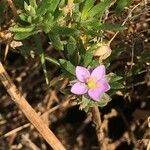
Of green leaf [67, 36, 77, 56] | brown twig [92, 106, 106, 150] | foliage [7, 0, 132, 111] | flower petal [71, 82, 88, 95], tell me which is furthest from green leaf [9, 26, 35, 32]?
brown twig [92, 106, 106, 150]

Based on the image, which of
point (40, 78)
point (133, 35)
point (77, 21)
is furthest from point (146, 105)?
point (77, 21)

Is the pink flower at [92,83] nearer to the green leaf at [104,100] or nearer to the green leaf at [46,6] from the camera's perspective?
the green leaf at [104,100]

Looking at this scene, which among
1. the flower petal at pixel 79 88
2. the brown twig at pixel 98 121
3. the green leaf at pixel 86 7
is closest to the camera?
the flower petal at pixel 79 88

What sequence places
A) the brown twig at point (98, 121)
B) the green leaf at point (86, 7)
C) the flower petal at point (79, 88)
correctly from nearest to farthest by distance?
the flower petal at point (79, 88) < the green leaf at point (86, 7) < the brown twig at point (98, 121)

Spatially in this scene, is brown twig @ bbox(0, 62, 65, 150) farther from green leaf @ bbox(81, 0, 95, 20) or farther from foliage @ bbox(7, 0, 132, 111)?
green leaf @ bbox(81, 0, 95, 20)

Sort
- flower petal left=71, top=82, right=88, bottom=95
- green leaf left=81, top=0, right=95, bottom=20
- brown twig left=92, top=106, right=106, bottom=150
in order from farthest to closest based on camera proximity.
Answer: brown twig left=92, top=106, right=106, bottom=150 → green leaf left=81, top=0, right=95, bottom=20 → flower petal left=71, top=82, right=88, bottom=95

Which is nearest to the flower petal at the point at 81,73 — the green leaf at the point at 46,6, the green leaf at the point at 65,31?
the green leaf at the point at 65,31

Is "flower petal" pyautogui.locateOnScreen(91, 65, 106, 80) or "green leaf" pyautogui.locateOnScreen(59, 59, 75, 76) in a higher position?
"green leaf" pyautogui.locateOnScreen(59, 59, 75, 76)

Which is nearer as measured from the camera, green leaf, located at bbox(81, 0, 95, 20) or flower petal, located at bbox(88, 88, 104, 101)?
flower petal, located at bbox(88, 88, 104, 101)
